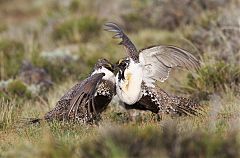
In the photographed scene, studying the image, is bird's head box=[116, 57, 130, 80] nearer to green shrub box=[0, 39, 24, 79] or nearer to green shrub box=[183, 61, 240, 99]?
green shrub box=[183, 61, 240, 99]

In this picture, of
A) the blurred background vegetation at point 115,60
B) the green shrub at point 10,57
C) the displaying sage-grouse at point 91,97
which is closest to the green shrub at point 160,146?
the blurred background vegetation at point 115,60

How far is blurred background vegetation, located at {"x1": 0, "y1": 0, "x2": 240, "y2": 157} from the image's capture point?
5316mm

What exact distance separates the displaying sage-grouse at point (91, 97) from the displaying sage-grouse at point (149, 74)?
19 cm

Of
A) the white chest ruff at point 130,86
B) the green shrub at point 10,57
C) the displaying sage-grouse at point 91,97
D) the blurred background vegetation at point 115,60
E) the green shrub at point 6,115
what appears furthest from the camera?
the green shrub at point 10,57

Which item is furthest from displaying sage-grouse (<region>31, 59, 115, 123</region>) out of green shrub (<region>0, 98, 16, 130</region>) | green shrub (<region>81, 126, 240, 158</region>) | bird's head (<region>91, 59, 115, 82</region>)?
green shrub (<region>81, 126, 240, 158</region>)

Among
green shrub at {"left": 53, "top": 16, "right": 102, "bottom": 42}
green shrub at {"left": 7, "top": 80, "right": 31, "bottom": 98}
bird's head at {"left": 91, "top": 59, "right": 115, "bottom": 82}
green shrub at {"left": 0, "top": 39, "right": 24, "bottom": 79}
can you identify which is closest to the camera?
bird's head at {"left": 91, "top": 59, "right": 115, "bottom": 82}

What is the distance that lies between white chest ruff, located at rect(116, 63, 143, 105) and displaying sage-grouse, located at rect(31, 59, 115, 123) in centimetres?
22

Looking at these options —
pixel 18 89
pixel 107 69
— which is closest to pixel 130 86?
pixel 107 69

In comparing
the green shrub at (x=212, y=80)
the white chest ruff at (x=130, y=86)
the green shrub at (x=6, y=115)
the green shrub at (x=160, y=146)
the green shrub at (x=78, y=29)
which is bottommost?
the green shrub at (x=160, y=146)

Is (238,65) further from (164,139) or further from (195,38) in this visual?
(164,139)

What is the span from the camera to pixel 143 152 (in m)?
5.03

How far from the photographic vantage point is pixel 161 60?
8.62 metres

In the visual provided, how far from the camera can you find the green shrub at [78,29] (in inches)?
729

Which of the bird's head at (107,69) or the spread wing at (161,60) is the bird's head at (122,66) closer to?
the bird's head at (107,69)
